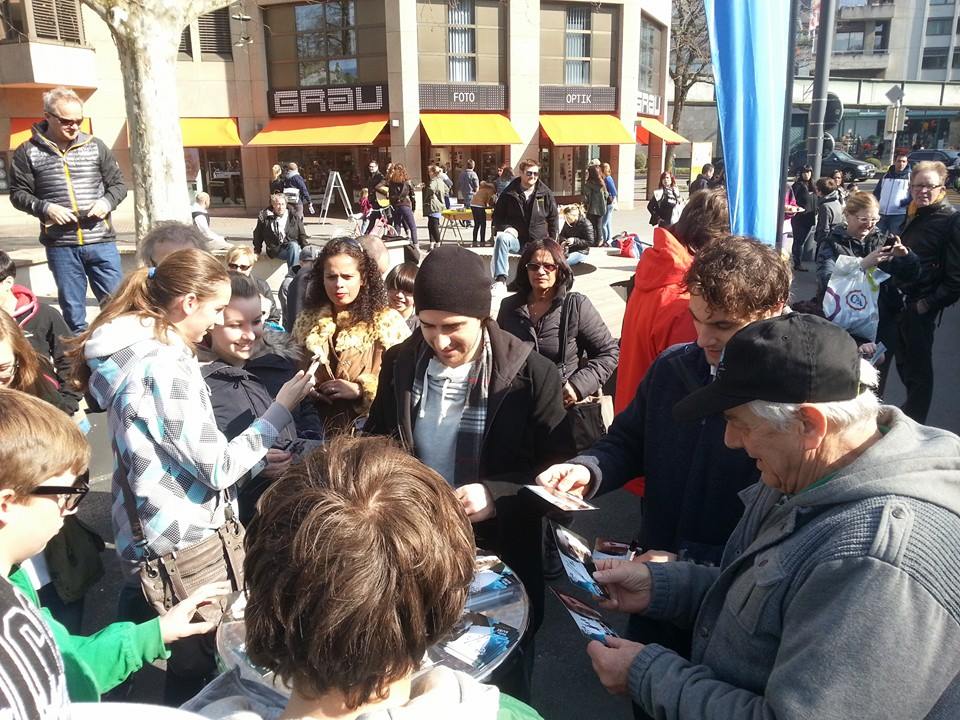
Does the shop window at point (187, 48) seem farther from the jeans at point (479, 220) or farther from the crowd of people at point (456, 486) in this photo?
the crowd of people at point (456, 486)

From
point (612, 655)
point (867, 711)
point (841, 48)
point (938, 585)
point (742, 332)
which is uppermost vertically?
point (841, 48)

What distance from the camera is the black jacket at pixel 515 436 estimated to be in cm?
236

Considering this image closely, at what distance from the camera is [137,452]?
2.14 metres

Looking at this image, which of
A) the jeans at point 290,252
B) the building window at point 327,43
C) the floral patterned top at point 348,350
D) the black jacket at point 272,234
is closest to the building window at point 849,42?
the building window at point 327,43

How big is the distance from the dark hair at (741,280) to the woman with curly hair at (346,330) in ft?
5.66

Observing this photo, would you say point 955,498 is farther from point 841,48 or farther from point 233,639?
point 841,48

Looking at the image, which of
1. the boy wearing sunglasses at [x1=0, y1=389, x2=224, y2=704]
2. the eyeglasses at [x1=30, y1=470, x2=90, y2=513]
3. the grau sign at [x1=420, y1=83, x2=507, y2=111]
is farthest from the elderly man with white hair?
the grau sign at [x1=420, y1=83, x2=507, y2=111]

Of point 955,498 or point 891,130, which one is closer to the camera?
point 955,498

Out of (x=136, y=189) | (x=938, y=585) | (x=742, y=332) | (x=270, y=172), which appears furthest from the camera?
(x=270, y=172)

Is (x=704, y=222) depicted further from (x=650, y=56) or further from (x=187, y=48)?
(x=650, y=56)

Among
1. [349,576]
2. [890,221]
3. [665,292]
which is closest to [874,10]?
[890,221]

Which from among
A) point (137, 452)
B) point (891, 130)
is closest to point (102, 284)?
point (137, 452)

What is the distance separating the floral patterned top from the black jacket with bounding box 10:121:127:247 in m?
3.51

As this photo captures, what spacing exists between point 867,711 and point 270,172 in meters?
26.5
